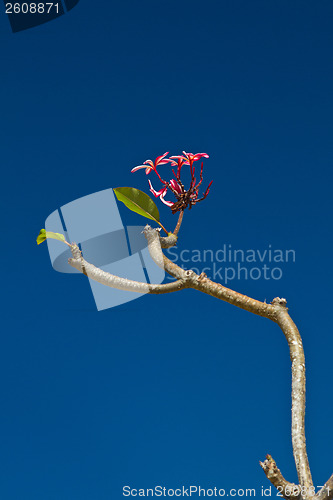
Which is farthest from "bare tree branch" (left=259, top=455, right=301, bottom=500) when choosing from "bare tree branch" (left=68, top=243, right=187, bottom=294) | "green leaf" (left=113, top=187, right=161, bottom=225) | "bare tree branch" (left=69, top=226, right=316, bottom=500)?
"green leaf" (left=113, top=187, right=161, bottom=225)

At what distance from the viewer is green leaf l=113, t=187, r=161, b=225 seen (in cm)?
101

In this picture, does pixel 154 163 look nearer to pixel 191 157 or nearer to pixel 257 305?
pixel 191 157

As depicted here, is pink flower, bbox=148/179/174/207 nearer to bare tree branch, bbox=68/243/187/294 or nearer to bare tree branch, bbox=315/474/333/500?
bare tree branch, bbox=68/243/187/294

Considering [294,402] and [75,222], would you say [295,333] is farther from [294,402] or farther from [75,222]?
[75,222]

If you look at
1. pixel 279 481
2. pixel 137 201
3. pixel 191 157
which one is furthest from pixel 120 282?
pixel 279 481

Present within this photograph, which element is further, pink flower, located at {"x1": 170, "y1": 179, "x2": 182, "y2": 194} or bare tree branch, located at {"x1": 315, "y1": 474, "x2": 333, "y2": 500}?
pink flower, located at {"x1": 170, "y1": 179, "x2": 182, "y2": 194}

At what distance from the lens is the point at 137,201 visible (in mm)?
1012

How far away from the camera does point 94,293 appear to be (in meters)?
1.01

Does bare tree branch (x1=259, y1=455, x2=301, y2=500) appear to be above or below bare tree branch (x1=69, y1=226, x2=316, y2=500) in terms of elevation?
below

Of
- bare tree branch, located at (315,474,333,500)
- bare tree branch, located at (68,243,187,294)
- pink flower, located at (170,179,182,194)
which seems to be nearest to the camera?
bare tree branch, located at (315,474,333,500)

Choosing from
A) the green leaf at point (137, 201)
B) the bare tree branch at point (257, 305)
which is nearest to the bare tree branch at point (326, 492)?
the bare tree branch at point (257, 305)

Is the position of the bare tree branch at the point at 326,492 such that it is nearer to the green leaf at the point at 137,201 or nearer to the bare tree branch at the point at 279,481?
the bare tree branch at the point at 279,481

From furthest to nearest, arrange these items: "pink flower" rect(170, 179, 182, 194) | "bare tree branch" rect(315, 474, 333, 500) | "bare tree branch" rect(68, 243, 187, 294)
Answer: "pink flower" rect(170, 179, 182, 194) < "bare tree branch" rect(68, 243, 187, 294) < "bare tree branch" rect(315, 474, 333, 500)

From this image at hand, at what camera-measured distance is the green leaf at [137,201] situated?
3.30 ft
